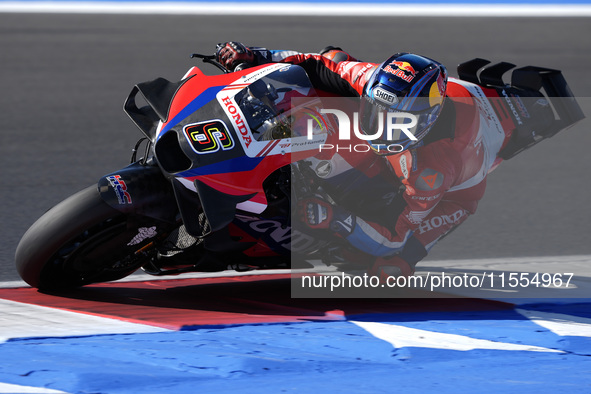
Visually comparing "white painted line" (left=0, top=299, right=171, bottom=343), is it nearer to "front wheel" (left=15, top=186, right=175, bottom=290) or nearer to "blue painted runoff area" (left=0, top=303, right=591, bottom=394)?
"blue painted runoff area" (left=0, top=303, right=591, bottom=394)

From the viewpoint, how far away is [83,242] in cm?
414

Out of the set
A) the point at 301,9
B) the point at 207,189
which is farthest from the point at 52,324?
the point at 301,9

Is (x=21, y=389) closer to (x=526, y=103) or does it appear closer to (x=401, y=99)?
(x=401, y=99)

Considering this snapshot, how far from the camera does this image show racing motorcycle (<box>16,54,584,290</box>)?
401 centimetres

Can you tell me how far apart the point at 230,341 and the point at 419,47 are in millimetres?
9246

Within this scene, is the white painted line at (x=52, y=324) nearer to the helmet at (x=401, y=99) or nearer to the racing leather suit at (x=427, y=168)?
the racing leather suit at (x=427, y=168)

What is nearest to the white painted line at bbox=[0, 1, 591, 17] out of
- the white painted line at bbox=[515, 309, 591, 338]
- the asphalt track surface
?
the asphalt track surface

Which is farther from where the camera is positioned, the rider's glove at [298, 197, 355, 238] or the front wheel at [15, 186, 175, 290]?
the rider's glove at [298, 197, 355, 238]

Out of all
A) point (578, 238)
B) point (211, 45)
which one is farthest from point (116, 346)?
point (211, 45)

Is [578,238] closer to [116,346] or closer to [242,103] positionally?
[242,103]

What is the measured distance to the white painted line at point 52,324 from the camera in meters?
3.72

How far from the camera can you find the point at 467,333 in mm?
4012

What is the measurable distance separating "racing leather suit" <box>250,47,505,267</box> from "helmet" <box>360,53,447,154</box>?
17cm

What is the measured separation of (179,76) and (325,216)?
6.47m
